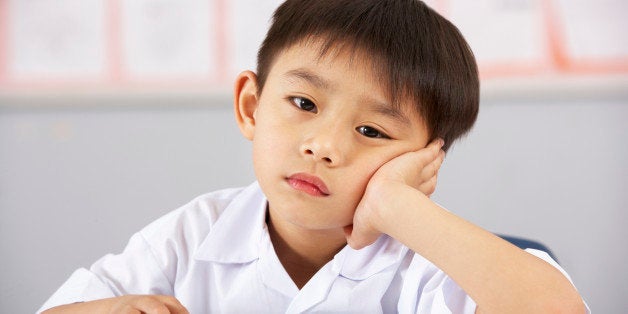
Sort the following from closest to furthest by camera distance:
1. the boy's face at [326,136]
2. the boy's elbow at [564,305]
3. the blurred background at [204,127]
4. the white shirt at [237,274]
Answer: the boy's elbow at [564,305], the boy's face at [326,136], the white shirt at [237,274], the blurred background at [204,127]

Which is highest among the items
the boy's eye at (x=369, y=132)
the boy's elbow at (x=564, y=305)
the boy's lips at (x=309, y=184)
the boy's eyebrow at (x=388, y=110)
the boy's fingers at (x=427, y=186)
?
the boy's eyebrow at (x=388, y=110)

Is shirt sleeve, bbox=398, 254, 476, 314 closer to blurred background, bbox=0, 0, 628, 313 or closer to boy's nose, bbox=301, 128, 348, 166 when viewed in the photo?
boy's nose, bbox=301, 128, 348, 166

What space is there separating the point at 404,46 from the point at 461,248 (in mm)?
254

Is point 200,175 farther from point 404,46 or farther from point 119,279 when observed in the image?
point 404,46

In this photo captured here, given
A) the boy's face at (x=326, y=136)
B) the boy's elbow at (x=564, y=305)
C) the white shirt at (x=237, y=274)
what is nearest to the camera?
the boy's elbow at (x=564, y=305)

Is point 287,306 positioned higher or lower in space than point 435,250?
lower

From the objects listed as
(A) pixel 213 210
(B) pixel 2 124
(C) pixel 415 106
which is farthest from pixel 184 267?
(B) pixel 2 124

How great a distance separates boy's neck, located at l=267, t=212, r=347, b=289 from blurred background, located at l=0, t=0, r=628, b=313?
50 cm

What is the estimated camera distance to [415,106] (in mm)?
792

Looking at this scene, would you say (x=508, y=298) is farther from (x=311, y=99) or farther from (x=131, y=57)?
(x=131, y=57)

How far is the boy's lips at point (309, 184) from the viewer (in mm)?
755

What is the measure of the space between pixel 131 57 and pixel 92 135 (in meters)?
0.19

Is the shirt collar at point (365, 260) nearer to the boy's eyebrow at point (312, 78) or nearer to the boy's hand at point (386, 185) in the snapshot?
the boy's hand at point (386, 185)

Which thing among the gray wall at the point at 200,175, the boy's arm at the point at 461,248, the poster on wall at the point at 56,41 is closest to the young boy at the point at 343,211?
the boy's arm at the point at 461,248
